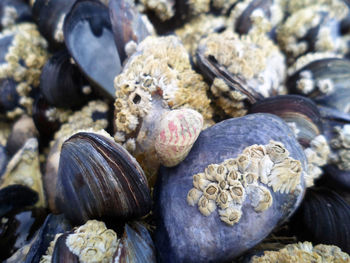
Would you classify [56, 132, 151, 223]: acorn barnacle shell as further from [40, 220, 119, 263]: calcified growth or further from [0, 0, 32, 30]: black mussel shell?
[0, 0, 32, 30]: black mussel shell

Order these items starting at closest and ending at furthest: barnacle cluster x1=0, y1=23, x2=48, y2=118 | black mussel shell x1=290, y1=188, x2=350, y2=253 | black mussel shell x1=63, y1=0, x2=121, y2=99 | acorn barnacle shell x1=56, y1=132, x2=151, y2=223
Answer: acorn barnacle shell x1=56, y1=132, x2=151, y2=223
black mussel shell x1=290, y1=188, x2=350, y2=253
black mussel shell x1=63, y1=0, x2=121, y2=99
barnacle cluster x1=0, y1=23, x2=48, y2=118

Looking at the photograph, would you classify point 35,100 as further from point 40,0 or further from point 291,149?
point 291,149

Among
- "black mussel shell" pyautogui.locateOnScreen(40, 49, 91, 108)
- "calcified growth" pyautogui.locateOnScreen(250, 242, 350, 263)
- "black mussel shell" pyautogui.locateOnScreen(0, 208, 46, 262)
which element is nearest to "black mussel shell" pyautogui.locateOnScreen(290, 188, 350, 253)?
"calcified growth" pyautogui.locateOnScreen(250, 242, 350, 263)

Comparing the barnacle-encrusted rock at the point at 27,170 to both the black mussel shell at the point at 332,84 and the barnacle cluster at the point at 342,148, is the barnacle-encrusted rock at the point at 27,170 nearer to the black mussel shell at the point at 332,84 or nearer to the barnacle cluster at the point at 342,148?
the barnacle cluster at the point at 342,148

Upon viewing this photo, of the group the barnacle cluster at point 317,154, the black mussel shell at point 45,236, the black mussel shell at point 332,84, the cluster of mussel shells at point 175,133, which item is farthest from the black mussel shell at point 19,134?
the black mussel shell at point 332,84

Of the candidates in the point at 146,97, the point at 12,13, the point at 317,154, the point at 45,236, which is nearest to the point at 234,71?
the point at 146,97

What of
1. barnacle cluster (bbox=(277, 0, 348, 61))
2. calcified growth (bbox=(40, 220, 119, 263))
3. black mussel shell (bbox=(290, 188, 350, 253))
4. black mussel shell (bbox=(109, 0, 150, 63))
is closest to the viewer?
calcified growth (bbox=(40, 220, 119, 263))

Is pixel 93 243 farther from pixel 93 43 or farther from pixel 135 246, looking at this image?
pixel 93 43
